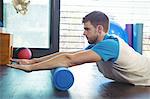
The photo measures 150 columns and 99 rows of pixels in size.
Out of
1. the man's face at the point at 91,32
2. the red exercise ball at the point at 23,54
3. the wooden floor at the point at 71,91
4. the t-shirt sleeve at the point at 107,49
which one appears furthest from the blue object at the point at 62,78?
the red exercise ball at the point at 23,54

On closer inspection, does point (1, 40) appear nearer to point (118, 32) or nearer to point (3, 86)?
point (118, 32)

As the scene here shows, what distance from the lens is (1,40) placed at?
13.3 ft

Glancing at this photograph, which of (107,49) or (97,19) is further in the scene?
(97,19)

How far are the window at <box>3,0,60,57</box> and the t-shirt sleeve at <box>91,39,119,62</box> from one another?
2.90 meters

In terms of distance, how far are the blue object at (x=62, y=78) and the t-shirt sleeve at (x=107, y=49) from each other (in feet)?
0.92

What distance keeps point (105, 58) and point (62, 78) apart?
0.35 metres

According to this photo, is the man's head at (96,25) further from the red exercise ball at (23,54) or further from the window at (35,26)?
the window at (35,26)

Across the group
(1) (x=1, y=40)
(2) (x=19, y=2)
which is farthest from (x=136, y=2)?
(1) (x=1, y=40)

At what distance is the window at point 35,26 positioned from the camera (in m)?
5.11

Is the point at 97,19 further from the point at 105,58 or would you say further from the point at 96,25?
the point at 105,58

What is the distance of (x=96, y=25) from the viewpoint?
2.36m

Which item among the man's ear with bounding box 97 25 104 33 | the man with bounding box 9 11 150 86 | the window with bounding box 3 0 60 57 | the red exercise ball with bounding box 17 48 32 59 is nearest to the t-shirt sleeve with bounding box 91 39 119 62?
the man with bounding box 9 11 150 86

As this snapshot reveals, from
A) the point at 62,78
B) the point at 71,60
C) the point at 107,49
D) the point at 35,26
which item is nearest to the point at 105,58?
the point at 107,49

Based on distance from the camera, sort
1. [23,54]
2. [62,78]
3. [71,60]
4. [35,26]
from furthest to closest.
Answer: [35,26], [23,54], [71,60], [62,78]
